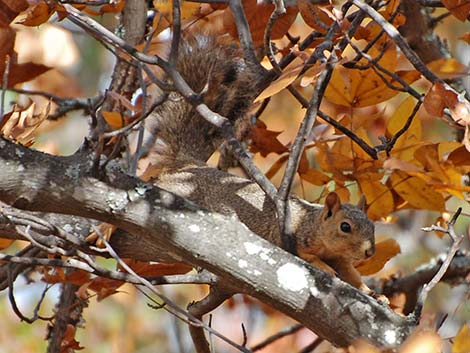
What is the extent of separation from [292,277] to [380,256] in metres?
1.06

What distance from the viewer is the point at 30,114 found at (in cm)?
216

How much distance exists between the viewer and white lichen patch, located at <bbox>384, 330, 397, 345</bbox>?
161 cm

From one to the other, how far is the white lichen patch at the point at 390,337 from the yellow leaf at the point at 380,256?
40.4 inches

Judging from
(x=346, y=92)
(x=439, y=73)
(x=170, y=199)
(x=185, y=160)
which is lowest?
(x=170, y=199)

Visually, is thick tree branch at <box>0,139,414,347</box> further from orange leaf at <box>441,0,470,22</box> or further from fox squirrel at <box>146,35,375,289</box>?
fox squirrel at <box>146,35,375,289</box>

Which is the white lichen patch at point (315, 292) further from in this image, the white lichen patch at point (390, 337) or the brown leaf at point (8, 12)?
the brown leaf at point (8, 12)

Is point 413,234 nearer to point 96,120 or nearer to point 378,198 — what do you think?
point 378,198

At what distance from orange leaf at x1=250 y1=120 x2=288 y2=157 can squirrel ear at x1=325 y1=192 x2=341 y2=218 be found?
0.21m

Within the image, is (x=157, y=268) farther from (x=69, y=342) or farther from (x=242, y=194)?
(x=242, y=194)

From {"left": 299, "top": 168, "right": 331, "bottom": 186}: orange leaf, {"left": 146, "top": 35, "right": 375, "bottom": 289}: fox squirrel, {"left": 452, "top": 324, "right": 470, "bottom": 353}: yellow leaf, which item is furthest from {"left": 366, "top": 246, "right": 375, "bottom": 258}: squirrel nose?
{"left": 452, "top": 324, "right": 470, "bottom": 353}: yellow leaf

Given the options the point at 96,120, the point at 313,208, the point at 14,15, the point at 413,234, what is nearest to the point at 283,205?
the point at 96,120

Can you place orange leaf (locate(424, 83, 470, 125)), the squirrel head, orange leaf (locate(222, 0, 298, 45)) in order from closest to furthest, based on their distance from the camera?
1. orange leaf (locate(424, 83, 470, 125))
2. orange leaf (locate(222, 0, 298, 45))
3. the squirrel head

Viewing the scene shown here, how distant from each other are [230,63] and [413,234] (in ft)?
8.38

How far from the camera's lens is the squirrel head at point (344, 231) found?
2703mm
